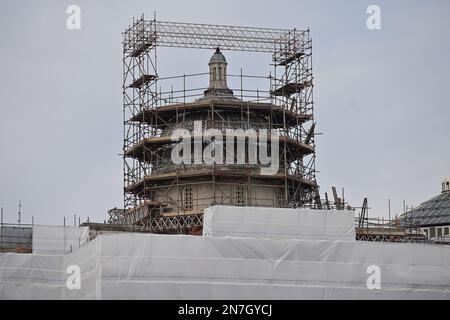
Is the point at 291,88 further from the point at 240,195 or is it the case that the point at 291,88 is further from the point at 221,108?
the point at 240,195

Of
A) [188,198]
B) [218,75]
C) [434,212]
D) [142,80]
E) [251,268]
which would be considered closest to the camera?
[251,268]

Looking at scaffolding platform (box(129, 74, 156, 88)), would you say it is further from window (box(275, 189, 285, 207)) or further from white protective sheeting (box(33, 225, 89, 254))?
white protective sheeting (box(33, 225, 89, 254))

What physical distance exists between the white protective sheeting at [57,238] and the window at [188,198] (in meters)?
7.82

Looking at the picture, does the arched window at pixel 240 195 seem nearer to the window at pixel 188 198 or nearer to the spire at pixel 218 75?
the window at pixel 188 198

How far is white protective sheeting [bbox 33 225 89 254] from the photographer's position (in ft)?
307

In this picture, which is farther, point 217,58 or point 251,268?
point 217,58

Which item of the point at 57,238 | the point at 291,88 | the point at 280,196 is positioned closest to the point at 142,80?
the point at 291,88

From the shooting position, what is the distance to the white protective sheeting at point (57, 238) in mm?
93688

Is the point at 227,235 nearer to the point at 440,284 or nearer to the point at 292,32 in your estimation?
the point at 440,284

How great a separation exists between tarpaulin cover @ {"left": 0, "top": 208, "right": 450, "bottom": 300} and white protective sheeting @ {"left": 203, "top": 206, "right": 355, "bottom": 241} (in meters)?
3.87

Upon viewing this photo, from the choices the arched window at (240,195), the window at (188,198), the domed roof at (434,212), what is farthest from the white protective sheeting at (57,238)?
the domed roof at (434,212)

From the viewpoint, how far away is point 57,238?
9406cm

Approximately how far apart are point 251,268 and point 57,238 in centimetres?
1808

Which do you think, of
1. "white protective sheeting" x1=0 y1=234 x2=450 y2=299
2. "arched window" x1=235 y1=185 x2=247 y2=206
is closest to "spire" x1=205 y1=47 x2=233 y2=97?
"arched window" x1=235 y1=185 x2=247 y2=206
